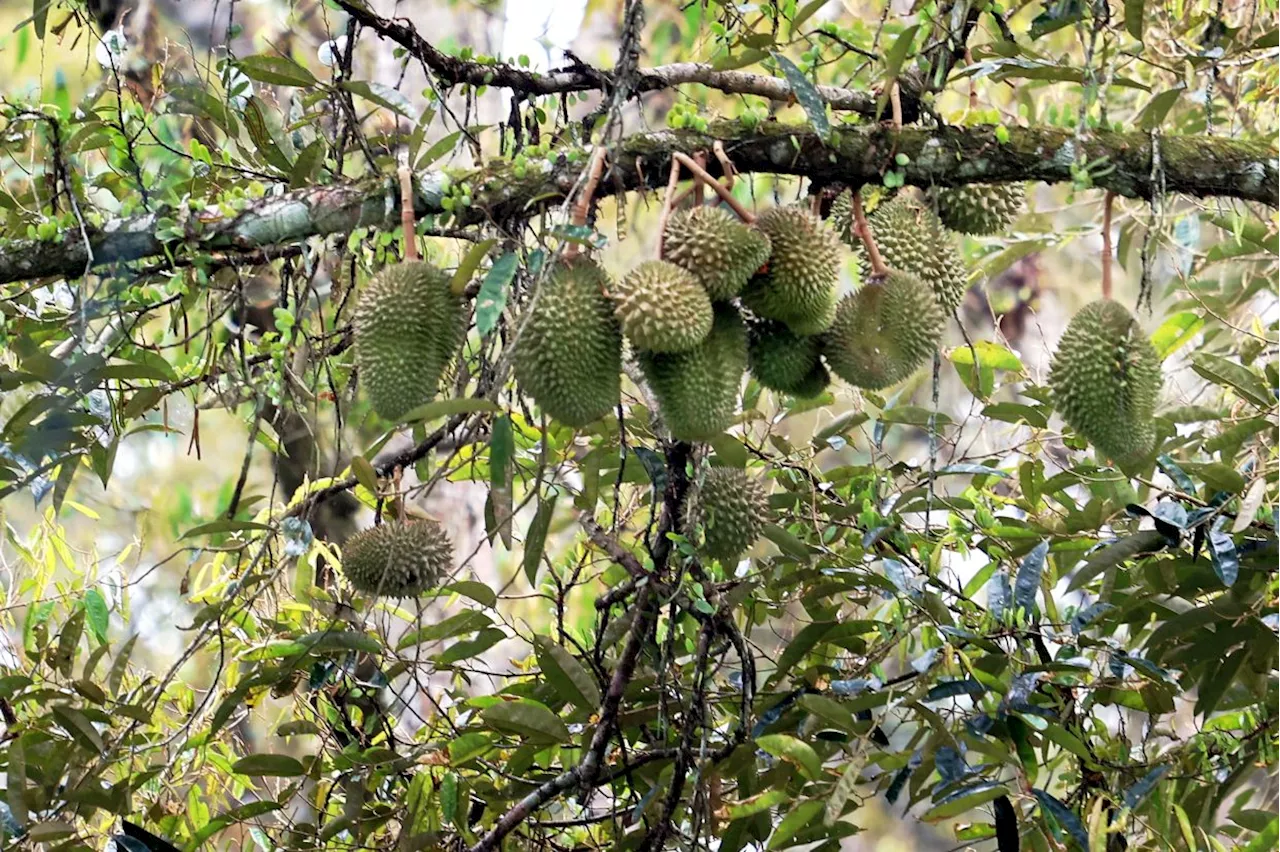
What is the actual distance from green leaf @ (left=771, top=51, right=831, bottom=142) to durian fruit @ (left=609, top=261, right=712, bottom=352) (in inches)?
10.8

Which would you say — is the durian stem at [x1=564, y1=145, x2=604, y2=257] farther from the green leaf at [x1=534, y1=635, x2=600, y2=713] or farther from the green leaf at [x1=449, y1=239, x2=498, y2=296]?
the green leaf at [x1=534, y1=635, x2=600, y2=713]

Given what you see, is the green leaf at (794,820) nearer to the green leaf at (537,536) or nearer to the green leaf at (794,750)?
the green leaf at (794,750)

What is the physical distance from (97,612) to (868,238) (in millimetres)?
1328

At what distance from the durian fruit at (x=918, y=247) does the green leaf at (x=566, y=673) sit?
2.23 feet

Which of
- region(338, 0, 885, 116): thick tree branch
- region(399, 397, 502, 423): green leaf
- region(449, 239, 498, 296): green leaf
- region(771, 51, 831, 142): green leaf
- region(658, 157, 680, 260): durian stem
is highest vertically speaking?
region(338, 0, 885, 116): thick tree branch

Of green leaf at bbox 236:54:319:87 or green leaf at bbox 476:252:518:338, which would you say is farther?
green leaf at bbox 236:54:319:87

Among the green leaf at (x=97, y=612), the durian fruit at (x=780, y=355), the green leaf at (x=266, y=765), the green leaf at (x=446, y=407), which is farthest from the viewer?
the green leaf at (x=97, y=612)

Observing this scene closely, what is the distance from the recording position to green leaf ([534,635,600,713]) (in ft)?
5.67

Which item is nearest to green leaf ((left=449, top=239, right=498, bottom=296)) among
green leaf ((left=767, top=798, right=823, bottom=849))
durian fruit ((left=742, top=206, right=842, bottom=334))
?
durian fruit ((left=742, top=206, right=842, bottom=334))

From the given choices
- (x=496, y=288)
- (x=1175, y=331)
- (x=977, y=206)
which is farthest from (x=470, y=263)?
(x=1175, y=331)

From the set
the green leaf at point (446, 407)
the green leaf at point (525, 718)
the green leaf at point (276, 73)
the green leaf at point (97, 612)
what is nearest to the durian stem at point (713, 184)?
the green leaf at point (446, 407)

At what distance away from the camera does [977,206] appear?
153 cm

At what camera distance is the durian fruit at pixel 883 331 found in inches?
53.4

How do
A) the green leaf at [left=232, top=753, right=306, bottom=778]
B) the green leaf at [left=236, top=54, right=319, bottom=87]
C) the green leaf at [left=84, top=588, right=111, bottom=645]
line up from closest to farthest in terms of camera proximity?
1. the green leaf at [left=236, top=54, right=319, bottom=87]
2. the green leaf at [left=232, top=753, right=306, bottom=778]
3. the green leaf at [left=84, top=588, right=111, bottom=645]
